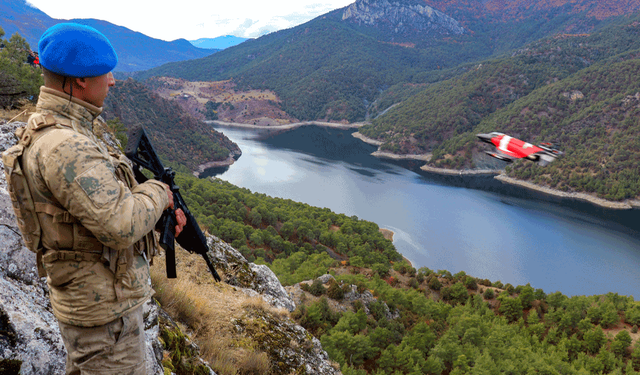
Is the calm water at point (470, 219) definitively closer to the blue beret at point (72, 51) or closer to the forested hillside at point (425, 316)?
the forested hillside at point (425, 316)

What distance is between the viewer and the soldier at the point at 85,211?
1731 millimetres

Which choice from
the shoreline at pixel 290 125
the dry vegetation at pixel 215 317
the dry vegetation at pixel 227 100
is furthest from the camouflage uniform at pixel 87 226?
the dry vegetation at pixel 227 100

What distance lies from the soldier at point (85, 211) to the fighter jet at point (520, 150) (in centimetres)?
1057

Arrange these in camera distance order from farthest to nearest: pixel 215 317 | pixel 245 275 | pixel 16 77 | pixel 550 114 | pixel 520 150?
pixel 550 114 < pixel 16 77 < pixel 520 150 < pixel 245 275 < pixel 215 317

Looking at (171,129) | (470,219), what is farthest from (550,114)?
(171,129)

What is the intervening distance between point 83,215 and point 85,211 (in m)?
0.03

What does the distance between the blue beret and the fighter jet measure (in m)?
10.6

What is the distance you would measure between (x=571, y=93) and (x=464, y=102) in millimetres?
29530

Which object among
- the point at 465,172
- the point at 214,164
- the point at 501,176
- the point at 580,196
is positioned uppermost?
the point at 501,176

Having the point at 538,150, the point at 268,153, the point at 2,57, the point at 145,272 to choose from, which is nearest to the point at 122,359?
the point at 145,272

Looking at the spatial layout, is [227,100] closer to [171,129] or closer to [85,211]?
[171,129]

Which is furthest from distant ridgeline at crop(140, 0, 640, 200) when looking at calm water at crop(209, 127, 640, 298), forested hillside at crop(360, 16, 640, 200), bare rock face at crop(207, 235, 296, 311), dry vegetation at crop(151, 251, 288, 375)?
dry vegetation at crop(151, 251, 288, 375)

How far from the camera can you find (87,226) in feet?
5.71

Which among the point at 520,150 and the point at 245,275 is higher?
the point at 520,150
